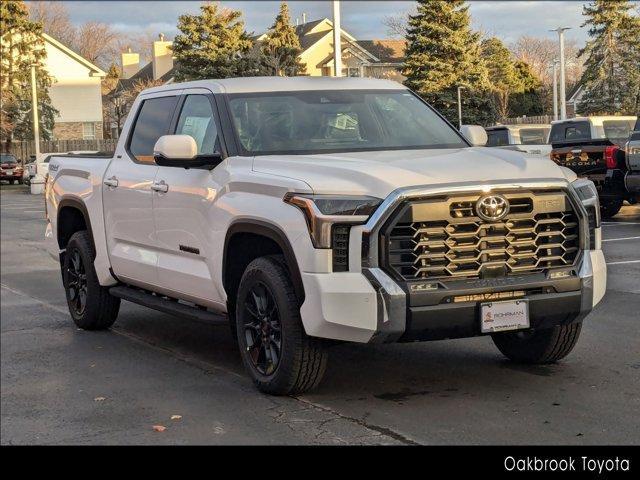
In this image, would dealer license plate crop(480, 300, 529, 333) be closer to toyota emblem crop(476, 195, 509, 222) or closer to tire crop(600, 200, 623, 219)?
toyota emblem crop(476, 195, 509, 222)

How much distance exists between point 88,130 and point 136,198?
6301cm

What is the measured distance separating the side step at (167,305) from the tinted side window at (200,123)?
1.14 meters

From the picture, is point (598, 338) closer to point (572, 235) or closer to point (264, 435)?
point (572, 235)

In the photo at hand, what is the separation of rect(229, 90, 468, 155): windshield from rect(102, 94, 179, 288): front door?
101cm

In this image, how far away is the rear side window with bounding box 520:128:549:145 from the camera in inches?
1038

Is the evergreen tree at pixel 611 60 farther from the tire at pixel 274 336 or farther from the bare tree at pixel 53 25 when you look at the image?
the tire at pixel 274 336

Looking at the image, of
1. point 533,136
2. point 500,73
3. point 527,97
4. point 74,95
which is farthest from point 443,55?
point 533,136

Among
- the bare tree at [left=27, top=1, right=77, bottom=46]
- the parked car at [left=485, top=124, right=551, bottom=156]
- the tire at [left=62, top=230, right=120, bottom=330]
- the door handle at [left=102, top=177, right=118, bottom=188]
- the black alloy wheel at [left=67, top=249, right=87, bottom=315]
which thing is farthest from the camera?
the bare tree at [left=27, top=1, right=77, bottom=46]

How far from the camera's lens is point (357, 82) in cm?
758

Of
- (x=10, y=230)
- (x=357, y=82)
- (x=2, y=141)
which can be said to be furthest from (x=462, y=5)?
(x=357, y=82)

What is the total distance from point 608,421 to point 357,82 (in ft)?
11.0

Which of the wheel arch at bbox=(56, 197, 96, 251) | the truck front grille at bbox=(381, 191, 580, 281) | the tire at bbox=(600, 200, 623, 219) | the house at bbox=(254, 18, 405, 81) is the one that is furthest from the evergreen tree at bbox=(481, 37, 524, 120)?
the truck front grille at bbox=(381, 191, 580, 281)

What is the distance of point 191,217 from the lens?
272 inches

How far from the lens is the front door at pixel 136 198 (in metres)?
7.62
